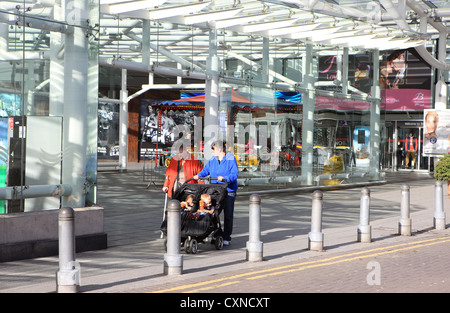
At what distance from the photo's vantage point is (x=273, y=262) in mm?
9438

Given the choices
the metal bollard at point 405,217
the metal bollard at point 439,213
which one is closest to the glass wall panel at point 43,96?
the metal bollard at point 405,217

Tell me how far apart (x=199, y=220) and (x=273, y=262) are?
1.48m

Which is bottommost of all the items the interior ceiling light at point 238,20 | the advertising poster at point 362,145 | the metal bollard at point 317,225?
the metal bollard at point 317,225

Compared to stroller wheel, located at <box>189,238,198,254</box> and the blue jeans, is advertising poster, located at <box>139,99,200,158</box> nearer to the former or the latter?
the blue jeans

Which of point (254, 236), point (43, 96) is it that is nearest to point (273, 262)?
point (254, 236)

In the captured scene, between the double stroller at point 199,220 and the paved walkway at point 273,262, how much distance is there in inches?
8.3

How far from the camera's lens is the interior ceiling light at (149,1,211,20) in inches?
652

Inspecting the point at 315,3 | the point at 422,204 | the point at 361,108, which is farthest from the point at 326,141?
the point at 315,3

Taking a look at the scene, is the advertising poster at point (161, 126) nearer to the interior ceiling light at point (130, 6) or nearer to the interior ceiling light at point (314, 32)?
the interior ceiling light at point (314, 32)

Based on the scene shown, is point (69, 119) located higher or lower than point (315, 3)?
lower

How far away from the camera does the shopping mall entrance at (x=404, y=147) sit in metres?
36.8

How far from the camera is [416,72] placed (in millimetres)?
36031

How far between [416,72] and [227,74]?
1979 centimetres

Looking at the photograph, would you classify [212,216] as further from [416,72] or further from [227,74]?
[416,72]
